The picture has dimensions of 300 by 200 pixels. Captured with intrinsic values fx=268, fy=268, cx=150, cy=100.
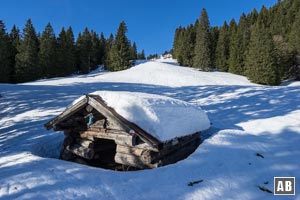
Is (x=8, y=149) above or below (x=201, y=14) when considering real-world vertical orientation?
below

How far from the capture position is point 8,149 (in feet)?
32.6

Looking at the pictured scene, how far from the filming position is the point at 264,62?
37500mm

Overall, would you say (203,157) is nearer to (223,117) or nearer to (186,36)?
(223,117)

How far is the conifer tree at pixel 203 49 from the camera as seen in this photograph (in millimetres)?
49438

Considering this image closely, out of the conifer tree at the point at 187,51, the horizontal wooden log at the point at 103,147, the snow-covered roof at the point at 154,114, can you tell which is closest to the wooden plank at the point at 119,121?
the snow-covered roof at the point at 154,114

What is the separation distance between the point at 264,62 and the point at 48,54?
119 ft

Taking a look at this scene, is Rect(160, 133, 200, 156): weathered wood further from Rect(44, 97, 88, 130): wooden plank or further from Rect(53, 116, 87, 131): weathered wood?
Rect(53, 116, 87, 131): weathered wood

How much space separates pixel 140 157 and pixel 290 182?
3626 mm

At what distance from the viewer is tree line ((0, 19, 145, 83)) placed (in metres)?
43.2

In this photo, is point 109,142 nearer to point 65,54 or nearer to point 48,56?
point 48,56

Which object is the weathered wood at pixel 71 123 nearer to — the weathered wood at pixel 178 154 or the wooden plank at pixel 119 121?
the wooden plank at pixel 119 121

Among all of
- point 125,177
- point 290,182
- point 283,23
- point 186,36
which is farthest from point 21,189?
point 283,23

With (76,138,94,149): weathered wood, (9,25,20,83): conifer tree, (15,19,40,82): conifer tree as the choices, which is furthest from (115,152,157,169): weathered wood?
(9,25,20,83): conifer tree

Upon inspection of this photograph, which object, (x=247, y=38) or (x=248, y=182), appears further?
(x=247, y=38)
